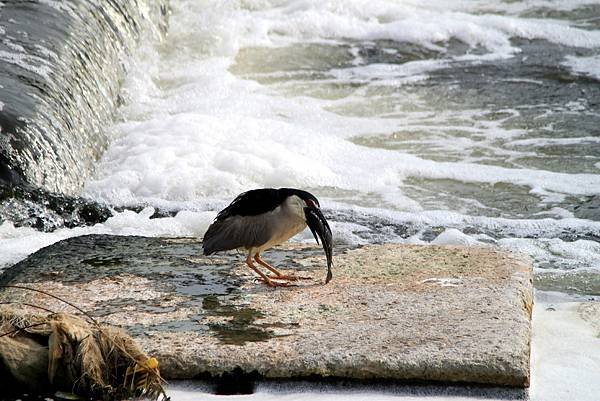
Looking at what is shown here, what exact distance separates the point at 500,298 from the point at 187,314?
1.37m

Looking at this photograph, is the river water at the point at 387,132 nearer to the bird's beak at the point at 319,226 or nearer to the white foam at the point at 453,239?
the white foam at the point at 453,239

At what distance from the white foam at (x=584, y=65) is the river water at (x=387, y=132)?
3 centimetres

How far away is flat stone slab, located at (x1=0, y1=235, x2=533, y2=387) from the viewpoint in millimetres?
4035

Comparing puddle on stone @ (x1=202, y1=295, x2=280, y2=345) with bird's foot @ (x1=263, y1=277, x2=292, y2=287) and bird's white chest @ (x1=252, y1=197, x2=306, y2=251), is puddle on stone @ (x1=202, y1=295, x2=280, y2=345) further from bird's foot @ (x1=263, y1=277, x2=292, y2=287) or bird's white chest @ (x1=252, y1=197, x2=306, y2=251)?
bird's white chest @ (x1=252, y1=197, x2=306, y2=251)

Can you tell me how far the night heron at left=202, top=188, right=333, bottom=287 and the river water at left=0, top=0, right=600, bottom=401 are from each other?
112 cm

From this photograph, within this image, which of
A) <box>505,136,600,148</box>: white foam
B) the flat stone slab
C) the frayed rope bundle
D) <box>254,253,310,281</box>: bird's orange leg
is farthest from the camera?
<box>505,136,600,148</box>: white foam

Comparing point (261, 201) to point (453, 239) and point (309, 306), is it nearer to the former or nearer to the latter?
point (309, 306)

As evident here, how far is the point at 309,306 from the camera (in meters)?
4.66

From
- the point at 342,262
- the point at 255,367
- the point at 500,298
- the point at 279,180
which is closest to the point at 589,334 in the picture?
the point at 500,298

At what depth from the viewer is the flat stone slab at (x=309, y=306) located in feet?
13.2

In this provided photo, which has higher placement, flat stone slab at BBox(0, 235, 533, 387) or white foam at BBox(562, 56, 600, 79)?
white foam at BBox(562, 56, 600, 79)

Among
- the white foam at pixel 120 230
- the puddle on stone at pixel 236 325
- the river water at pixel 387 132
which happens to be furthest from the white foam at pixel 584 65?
the puddle on stone at pixel 236 325

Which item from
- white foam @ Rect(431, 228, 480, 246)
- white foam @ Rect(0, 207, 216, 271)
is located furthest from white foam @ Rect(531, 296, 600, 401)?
white foam @ Rect(0, 207, 216, 271)

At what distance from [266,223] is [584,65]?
798 centimetres
